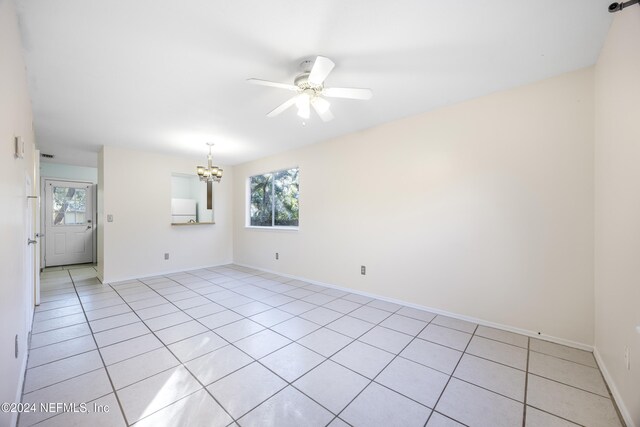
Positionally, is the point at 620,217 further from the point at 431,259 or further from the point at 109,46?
the point at 109,46

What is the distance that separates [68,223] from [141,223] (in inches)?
115

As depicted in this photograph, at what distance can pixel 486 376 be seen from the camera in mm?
1834

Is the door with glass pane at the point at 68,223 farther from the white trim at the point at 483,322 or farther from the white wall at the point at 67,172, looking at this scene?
the white trim at the point at 483,322

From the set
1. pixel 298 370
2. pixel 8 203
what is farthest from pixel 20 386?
pixel 298 370

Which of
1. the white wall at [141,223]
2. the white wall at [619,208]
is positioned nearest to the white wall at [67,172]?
the white wall at [141,223]

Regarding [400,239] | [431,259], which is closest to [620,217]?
[431,259]

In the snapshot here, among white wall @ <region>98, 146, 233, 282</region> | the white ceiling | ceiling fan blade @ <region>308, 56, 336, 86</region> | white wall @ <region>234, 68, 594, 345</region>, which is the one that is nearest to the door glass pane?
white wall @ <region>98, 146, 233, 282</region>

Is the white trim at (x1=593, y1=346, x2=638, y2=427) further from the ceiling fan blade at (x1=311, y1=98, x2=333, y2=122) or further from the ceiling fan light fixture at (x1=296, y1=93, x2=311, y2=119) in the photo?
the ceiling fan light fixture at (x1=296, y1=93, x2=311, y2=119)

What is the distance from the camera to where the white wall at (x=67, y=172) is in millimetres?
5750

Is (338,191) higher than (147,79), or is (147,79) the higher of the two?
(147,79)

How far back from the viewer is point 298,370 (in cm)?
191

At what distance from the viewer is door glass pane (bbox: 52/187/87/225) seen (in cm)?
586

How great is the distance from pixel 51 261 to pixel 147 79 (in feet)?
20.4

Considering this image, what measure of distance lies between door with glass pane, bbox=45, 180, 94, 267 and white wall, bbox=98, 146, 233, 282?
227 centimetres
